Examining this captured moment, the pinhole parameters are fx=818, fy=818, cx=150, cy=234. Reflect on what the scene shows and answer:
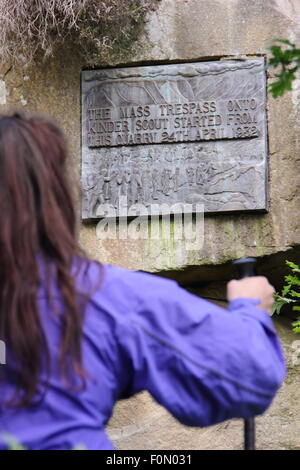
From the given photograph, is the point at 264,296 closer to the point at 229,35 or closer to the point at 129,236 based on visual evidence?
the point at 129,236

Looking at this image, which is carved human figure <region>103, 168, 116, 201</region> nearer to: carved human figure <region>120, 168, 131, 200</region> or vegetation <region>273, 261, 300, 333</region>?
carved human figure <region>120, 168, 131, 200</region>

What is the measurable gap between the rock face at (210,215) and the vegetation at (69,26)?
6 cm

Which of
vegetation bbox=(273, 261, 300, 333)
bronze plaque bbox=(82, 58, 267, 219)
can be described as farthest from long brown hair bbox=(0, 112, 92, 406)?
bronze plaque bbox=(82, 58, 267, 219)

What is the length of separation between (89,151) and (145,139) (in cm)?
28

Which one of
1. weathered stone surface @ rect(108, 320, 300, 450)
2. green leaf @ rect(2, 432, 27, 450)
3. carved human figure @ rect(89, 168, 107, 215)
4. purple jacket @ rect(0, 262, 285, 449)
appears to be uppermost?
carved human figure @ rect(89, 168, 107, 215)

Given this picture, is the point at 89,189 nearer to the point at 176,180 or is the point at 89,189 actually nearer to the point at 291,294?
the point at 176,180

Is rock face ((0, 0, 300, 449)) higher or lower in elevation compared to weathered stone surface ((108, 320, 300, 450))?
higher

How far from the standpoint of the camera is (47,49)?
390 centimetres

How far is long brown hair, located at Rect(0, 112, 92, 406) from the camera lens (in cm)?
131

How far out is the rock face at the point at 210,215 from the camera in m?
3.74

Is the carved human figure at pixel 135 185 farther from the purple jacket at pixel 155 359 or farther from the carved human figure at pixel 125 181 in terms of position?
the purple jacket at pixel 155 359

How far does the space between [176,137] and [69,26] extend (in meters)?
0.72

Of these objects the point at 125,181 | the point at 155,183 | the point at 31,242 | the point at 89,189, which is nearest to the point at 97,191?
the point at 89,189

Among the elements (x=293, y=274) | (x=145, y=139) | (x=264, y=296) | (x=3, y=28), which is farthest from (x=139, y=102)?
(x=264, y=296)
